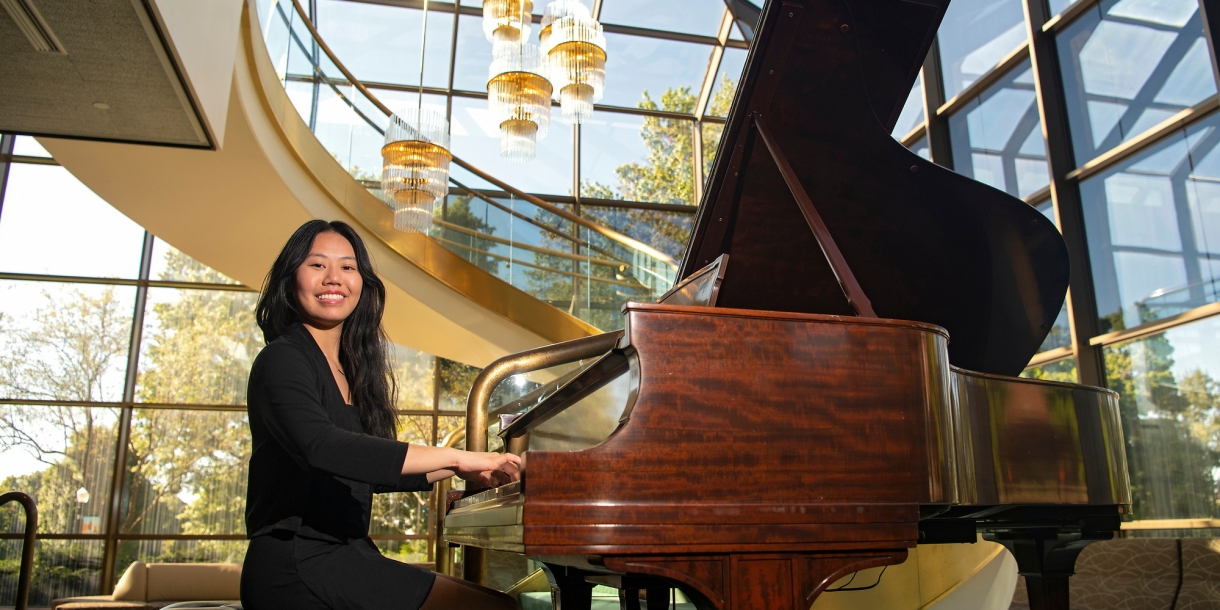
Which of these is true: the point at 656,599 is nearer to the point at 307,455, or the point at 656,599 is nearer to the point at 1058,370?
the point at 307,455

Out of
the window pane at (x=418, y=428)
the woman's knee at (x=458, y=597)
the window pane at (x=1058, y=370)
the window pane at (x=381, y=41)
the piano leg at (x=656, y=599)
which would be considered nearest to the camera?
the woman's knee at (x=458, y=597)

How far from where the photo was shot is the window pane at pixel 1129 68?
635cm

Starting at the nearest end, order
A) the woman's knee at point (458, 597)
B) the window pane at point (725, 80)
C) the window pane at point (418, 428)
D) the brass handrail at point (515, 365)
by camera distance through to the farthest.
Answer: the woman's knee at point (458, 597), the brass handrail at point (515, 365), the window pane at point (418, 428), the window pane at point (725, 80)

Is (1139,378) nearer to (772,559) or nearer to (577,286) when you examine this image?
(577,286)

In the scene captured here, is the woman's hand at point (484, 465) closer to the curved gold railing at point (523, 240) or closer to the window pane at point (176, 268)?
the curved gold railing at point (523, 240)

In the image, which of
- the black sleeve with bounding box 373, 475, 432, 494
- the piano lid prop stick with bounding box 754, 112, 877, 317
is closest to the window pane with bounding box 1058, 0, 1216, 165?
the piano lid prop stick with bounding box 754, 112, 877, 317

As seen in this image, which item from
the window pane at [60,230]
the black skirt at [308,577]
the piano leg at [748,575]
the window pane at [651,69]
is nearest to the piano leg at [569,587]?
the piano leg at [748,575]

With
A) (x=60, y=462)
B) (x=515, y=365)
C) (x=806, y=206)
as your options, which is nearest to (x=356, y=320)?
(x=515, y=365)

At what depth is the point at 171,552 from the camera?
32.4 ft

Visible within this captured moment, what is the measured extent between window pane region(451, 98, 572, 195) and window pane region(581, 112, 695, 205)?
320mm

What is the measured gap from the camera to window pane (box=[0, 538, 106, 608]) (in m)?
9.48

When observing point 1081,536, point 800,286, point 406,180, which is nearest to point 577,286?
point 406,180

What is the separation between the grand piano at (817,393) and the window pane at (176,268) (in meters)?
8.65

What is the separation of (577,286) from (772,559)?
704cm
